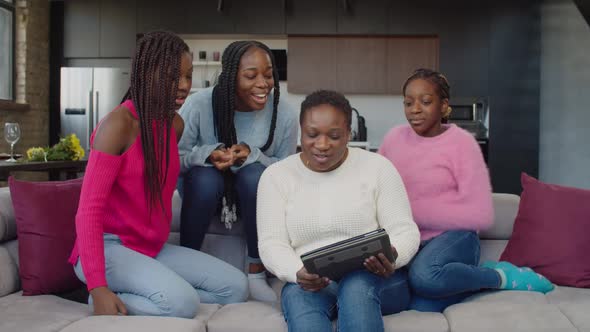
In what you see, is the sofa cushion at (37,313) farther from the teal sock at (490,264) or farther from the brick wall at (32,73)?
the brick wall at (32,73)

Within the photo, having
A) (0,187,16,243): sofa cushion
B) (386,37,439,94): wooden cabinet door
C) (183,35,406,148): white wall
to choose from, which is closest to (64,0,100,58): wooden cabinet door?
(183,35,406,148): white wall

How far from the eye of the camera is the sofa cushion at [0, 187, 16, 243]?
1.80 meters

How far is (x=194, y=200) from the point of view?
6.36 feet

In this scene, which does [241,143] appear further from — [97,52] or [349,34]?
[97,52]

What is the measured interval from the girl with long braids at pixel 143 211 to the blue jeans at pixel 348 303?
0.32 metres

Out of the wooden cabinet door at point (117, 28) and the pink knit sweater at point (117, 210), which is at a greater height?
the wooden cabinet door at point (117, 28)

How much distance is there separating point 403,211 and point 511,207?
70 centimetres

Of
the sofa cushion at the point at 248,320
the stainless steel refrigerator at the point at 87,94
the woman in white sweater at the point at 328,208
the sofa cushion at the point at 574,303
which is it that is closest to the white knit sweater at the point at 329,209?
the woman in white sweater at the point at 328,208

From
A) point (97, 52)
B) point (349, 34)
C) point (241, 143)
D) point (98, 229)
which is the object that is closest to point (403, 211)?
point (241, 143)

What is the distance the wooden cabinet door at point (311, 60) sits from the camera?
20.2 ft

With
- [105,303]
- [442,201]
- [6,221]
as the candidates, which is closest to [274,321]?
[105,303]

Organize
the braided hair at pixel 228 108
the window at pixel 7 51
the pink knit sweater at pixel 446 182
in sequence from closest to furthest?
1. the pink knit sweater at pixel 446 182
2. the braided hair at pixel 228 108
3. the window at pixel 7 51

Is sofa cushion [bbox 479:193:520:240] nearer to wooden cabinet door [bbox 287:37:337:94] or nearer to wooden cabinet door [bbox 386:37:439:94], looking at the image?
wooden cabinet door [bbox 386:37:439:94]

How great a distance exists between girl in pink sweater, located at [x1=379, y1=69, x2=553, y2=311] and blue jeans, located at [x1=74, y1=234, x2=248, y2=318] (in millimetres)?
593
